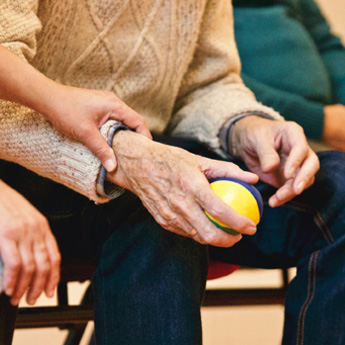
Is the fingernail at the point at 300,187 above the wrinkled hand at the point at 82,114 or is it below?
below

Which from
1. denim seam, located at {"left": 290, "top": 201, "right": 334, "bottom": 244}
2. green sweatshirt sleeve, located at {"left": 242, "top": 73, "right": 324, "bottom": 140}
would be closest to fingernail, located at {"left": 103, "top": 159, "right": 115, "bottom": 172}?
denim seam, located at {"left": 290, "top": 201, "right": 334, "bottom": 244}

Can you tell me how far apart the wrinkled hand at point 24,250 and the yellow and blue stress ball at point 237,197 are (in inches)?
8.0

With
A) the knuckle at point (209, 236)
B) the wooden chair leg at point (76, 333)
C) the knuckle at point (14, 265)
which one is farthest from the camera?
the wooden chair leg at point (76, 333)

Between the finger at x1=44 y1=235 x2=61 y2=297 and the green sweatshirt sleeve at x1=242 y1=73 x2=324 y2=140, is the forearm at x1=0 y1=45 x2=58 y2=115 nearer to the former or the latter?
the finger at x1=44 y1=235 x2=61 y2=297

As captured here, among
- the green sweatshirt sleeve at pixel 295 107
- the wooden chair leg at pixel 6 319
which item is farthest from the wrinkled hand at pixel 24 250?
the green sweatshirt sleeve at pixel 295 107

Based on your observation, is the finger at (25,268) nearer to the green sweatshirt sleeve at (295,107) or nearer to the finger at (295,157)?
the finger at (295,157)

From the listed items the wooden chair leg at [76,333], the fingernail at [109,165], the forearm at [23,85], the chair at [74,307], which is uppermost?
the forearm at [23,85]

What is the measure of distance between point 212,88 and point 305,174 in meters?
0.33

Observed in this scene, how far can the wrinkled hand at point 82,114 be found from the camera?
0.67m

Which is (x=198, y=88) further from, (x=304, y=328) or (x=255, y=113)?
(x=304, y=328)

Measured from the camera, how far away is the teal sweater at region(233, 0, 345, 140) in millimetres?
1359

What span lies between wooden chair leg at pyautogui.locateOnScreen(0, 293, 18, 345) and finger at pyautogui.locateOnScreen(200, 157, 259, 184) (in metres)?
0.32

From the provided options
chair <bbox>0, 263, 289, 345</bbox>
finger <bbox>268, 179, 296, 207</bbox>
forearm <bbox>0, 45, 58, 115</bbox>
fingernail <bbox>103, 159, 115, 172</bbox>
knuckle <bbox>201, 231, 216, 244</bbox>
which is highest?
forearm <bbox>0, 45, 58, 115</bbox>

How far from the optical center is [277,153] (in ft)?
2.67
